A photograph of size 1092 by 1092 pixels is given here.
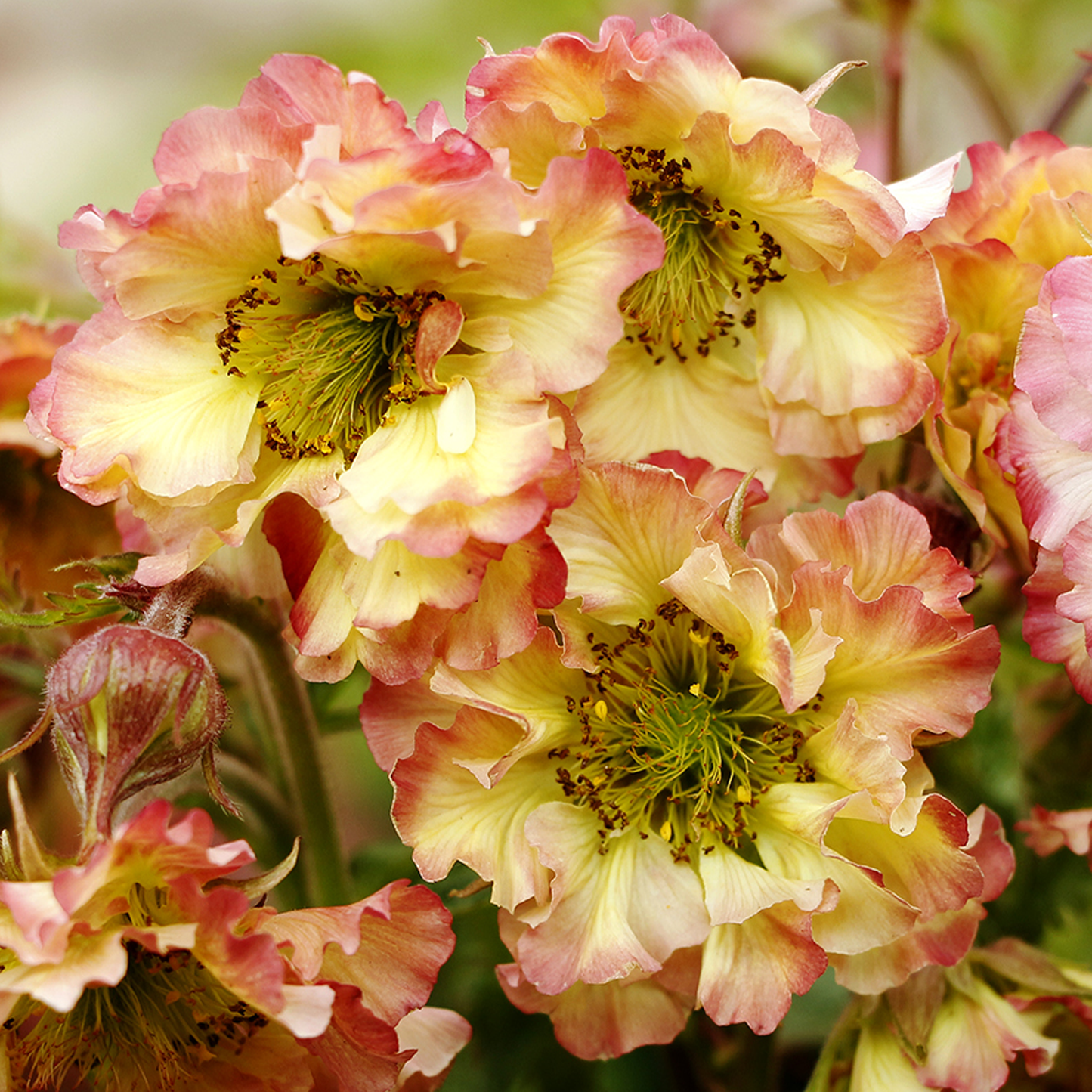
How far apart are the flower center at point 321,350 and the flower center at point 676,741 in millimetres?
117

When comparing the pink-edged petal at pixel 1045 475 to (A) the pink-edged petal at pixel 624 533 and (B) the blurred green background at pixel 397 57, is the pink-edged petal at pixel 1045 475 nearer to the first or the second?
(A) the pink-edged petal at pixel 624 533

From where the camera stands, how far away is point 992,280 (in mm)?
459

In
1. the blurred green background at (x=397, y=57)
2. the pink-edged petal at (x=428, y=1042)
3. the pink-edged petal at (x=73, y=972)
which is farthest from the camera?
the blurred green background at (x=397, y=57)

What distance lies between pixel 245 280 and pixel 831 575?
21cm


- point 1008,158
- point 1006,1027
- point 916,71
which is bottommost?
point 1006,1027

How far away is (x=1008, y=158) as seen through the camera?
484mm

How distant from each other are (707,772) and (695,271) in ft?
0.59

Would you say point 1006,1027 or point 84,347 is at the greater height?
point 84,347

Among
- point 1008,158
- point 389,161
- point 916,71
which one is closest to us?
point 389,161

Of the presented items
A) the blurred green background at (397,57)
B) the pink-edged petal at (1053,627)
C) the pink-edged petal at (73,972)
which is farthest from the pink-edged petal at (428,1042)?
the blurred green background at (397,57)

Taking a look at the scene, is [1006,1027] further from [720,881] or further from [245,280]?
[245,280]

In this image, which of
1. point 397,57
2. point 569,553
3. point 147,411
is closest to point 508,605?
point 569,553

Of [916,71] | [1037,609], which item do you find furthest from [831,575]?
[916,71]

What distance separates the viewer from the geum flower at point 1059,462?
391 mm
